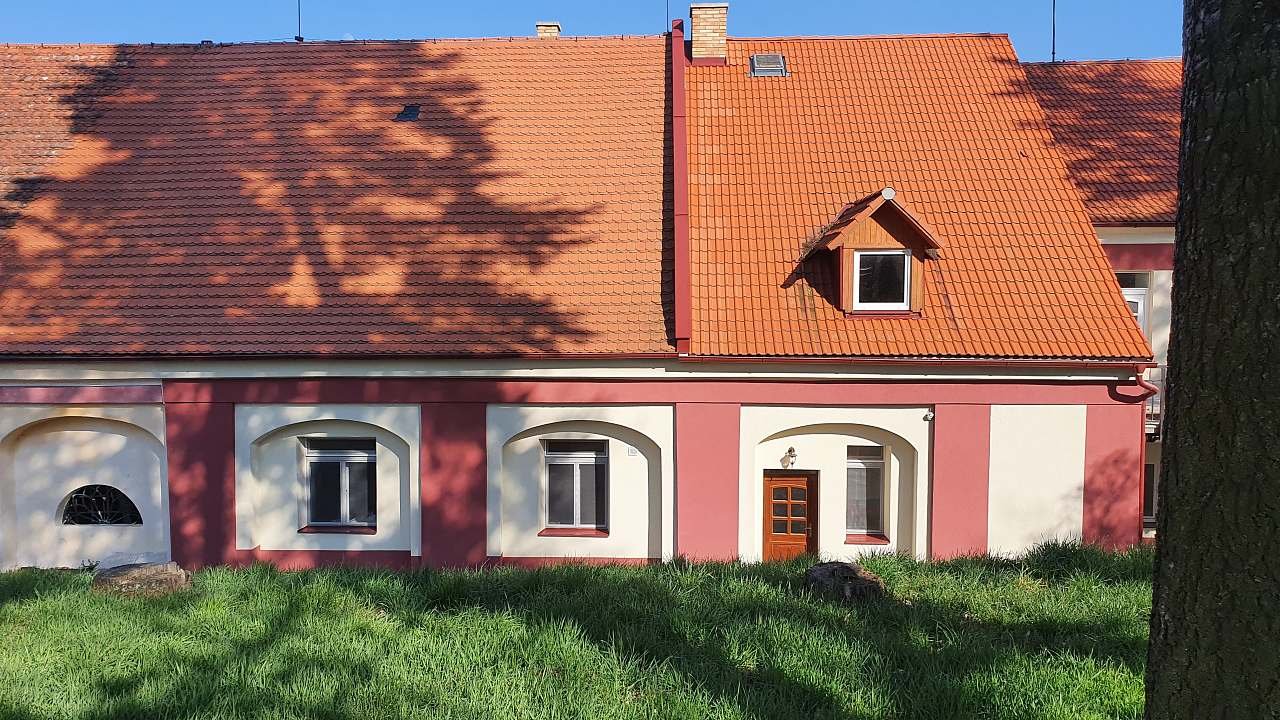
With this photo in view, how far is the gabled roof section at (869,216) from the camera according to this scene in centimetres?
1210

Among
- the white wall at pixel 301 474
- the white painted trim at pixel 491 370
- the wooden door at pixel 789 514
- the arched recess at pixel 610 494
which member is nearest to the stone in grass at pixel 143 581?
the white wall at pixel 301 474

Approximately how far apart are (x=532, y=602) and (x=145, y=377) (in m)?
7.57

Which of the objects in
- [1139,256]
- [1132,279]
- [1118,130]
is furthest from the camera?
[1118,130]

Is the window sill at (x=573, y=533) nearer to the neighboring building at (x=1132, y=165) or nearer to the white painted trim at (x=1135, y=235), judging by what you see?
the neighboring building at (x=1132, y=165)

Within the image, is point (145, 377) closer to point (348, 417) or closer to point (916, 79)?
point (348, 417)

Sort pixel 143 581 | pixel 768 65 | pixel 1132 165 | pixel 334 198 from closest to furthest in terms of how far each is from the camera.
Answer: pixel 143 581
pixel 334 198
pixel 1132 165
pixel 768 65

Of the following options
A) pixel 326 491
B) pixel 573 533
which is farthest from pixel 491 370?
pixel 326 491

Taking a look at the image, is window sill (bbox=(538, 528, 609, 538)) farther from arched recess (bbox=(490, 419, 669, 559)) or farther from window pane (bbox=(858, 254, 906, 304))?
window pane (bbox=(858, 254, 906, 304))

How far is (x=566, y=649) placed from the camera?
21.3 ft

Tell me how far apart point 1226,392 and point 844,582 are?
18.0 ft

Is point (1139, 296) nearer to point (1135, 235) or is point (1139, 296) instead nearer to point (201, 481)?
point (1135, 235)

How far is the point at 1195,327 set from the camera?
3.19 meters

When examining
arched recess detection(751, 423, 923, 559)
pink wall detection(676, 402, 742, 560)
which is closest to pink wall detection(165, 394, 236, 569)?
pink wall detection(676, 402, 742, 560)

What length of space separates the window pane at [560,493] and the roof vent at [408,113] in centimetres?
706
